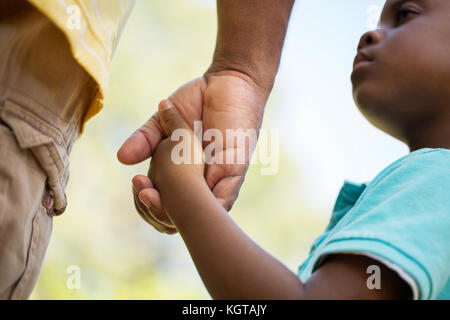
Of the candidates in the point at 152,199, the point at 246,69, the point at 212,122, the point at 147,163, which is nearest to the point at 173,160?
the point at 152,199

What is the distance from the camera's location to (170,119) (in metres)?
0.84

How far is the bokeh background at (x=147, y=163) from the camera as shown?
2.46m

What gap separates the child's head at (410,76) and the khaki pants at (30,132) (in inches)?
18.7

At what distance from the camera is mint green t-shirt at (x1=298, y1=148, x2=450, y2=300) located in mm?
516

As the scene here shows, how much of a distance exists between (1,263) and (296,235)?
212 centimetres

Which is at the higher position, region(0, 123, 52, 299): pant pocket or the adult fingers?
the adult fingers

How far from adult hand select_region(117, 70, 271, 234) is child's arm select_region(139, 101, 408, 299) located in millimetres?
156

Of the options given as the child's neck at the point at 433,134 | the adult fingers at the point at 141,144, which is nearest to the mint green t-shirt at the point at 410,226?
the child's neck at the point at 433,134

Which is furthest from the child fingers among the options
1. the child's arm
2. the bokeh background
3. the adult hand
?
the bokeh background

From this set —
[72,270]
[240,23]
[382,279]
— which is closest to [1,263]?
[72,270]

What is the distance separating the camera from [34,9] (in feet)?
2.11

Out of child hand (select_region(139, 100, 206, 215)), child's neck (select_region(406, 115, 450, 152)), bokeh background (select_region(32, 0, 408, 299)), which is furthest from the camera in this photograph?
bokeh background (select_region(32, 0, 408, 299))

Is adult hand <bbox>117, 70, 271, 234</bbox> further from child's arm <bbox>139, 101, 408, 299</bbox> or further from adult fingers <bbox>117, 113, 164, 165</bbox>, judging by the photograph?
child's arm <bbox>139, 101, 408, 299</bbox>
